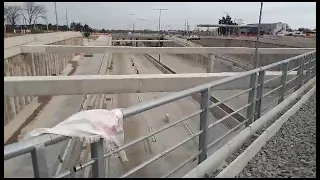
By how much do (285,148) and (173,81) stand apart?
8826 mm

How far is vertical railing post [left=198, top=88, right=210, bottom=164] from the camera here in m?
3.07

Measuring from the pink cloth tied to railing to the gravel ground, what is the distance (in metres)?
1.73

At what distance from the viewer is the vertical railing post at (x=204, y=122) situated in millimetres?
3066

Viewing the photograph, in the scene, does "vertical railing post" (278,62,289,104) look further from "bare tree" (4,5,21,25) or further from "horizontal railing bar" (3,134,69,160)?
"bare tree" (4,5,21,25)

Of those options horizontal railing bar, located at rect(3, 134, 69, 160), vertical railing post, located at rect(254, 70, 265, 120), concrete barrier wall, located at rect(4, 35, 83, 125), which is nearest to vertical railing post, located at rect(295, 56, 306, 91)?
vertical railing post, located at rect(254, 70, 265, 120)

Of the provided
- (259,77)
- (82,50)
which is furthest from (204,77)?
(82,50)

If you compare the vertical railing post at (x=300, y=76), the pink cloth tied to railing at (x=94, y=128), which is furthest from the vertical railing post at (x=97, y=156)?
the vertical railing post at (x=300, y=76)

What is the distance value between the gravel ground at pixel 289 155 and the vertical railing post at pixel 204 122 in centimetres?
45

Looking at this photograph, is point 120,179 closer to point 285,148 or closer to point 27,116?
point 285,148

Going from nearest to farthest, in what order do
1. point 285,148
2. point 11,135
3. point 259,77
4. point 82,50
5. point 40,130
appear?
point 40,130
point 285,148
point 259,77
point 11,135
point 82,50

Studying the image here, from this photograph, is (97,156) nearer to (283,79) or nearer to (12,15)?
(283,79)

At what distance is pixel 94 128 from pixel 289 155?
2755mm

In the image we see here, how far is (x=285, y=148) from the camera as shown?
4.00 metres

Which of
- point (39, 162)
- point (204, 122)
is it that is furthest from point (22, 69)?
point (39, 162)
